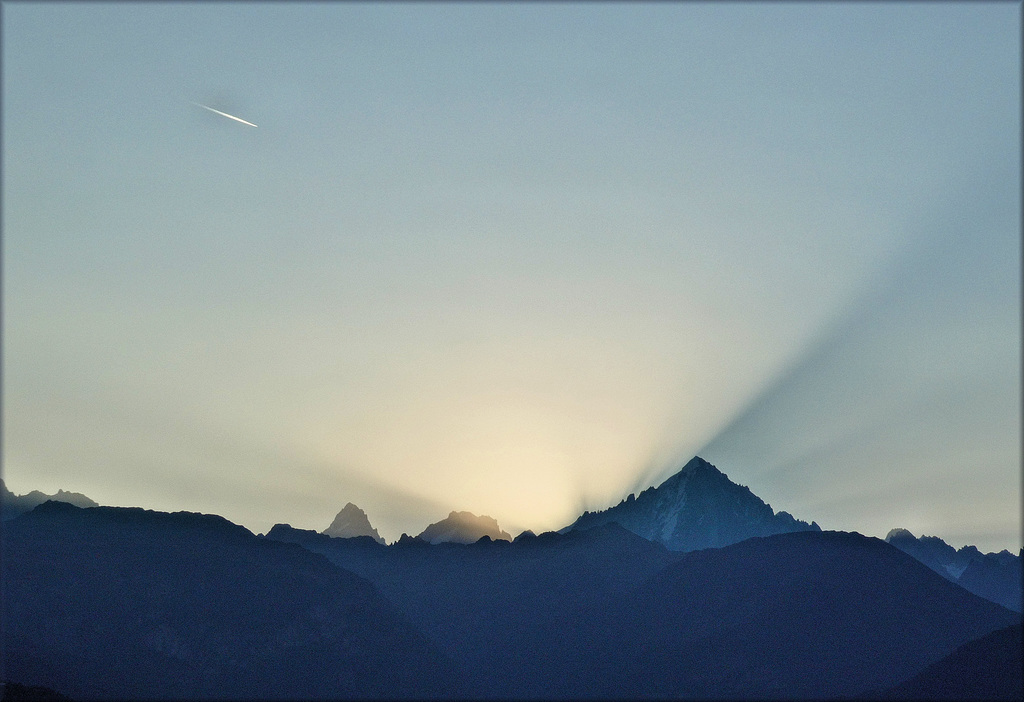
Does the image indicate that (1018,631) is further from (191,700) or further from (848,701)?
(191,700)

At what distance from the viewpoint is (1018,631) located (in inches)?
6619

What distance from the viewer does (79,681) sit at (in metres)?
186

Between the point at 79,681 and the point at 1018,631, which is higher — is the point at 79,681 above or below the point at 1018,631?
below

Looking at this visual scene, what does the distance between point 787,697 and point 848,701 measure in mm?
26606

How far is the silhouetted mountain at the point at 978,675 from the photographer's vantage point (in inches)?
6211

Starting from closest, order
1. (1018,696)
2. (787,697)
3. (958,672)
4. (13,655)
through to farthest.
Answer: (1018,696) < (958,672) < (13,655) < (787,697)

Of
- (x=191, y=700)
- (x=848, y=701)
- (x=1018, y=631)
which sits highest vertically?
(x=1018, y=631)

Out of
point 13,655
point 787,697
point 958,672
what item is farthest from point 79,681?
point 958,672

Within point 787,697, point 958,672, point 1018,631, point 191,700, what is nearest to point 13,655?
point 191,700

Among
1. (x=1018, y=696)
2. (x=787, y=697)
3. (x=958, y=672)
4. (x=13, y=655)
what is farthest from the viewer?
(x=787, y=697)

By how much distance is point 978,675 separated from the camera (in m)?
162

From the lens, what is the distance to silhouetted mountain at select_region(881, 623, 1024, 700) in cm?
15775

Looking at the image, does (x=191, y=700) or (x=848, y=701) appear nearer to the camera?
(x=848, y=701)

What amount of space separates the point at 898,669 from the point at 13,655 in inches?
7789
